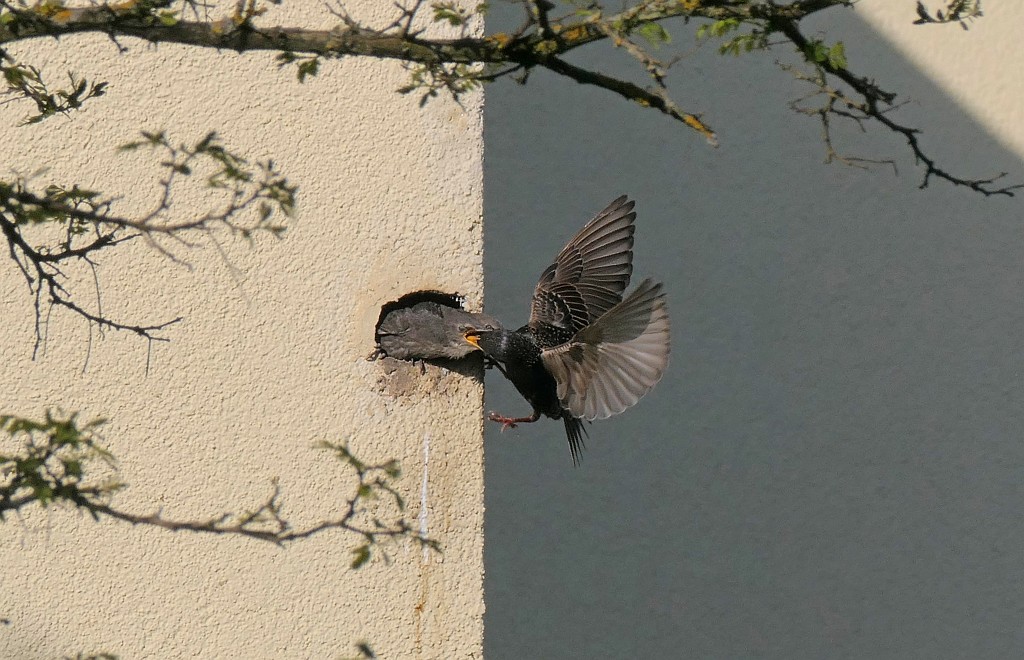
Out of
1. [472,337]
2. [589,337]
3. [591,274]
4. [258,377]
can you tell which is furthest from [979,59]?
[258,377]

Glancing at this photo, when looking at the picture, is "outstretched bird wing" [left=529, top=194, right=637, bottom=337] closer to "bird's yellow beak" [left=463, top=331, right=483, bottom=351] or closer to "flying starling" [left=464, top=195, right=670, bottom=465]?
"flying starling" [left=464, top=195, right=670, bottom=465]

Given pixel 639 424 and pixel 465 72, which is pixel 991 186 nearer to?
pixel 639 424

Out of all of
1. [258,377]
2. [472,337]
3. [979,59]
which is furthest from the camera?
[979,59]

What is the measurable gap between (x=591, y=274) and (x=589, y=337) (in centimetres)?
83

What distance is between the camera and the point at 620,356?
370 centimetres

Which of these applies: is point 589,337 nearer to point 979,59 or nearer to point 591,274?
point 591,274

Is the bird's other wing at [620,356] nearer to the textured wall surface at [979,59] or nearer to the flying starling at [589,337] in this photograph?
the flying starling at [589,337]

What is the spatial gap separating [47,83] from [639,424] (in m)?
3.27

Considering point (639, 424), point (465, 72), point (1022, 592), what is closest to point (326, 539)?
point (465, 72)

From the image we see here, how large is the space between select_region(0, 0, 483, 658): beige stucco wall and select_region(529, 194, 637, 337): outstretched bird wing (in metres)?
0.71

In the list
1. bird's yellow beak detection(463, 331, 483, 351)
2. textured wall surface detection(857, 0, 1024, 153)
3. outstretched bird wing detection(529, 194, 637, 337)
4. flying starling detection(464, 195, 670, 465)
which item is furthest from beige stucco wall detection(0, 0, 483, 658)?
textured wall surface detection(857, 0, 1024, 153)

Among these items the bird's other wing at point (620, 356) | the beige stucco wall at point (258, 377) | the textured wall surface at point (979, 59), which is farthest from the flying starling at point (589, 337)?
the textured wall surface at point (979, 59)

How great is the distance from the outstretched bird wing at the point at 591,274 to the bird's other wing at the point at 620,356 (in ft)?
2.13

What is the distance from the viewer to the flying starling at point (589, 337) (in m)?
3.63
